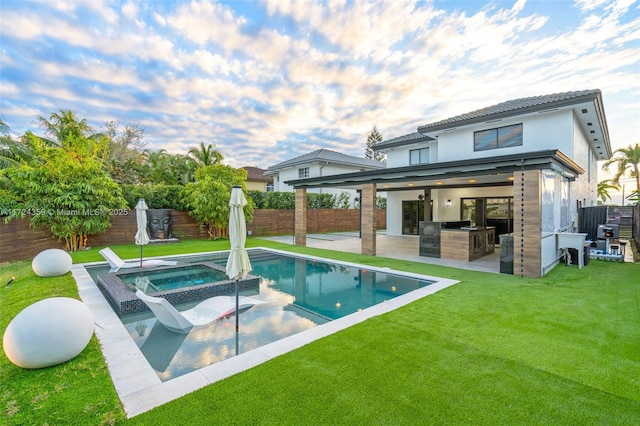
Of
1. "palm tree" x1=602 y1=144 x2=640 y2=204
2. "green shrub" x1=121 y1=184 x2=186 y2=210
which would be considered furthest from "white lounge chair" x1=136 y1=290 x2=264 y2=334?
"palm tree" x1=602 y1=144 x2=640 y2=204

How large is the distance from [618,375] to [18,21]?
51.4 feet

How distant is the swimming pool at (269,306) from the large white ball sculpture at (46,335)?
3.04 ft

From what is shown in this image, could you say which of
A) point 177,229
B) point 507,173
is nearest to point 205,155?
point 177,229

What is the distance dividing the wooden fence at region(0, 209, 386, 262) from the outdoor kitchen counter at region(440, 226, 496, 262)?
40.1 feet

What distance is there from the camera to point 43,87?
1345 centimetres

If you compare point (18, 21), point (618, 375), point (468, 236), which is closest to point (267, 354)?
point (618, 375)

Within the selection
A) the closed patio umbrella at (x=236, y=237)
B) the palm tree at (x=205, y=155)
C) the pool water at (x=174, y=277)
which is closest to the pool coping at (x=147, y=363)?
the closed patio umbrella at (x=236, y=237)

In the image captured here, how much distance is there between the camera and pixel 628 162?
25.3 m

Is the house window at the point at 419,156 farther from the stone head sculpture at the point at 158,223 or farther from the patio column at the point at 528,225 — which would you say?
the stone head sculpture at the point at 158,223

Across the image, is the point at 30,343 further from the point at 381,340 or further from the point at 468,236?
the point at 468,236

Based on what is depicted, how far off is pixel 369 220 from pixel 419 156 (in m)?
7.50

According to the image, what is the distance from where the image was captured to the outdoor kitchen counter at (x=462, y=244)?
10.6m

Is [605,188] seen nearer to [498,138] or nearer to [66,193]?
[498,138]

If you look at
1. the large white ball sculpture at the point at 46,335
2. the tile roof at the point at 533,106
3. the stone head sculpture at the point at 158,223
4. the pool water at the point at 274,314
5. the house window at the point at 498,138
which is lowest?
the pool water at the point at 274,314
